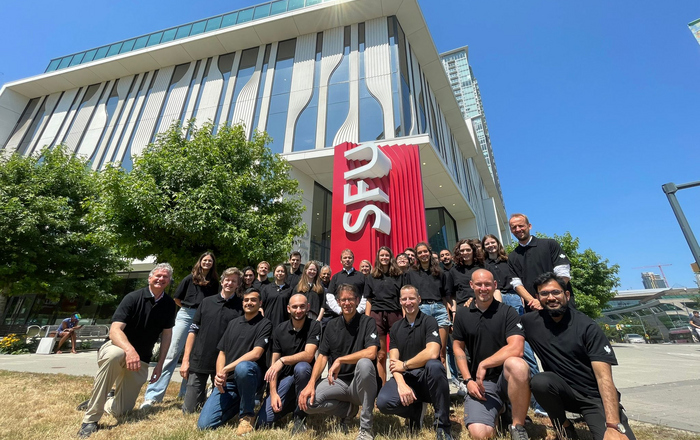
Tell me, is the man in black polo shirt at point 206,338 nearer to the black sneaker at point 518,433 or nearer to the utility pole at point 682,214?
the black sneaker at point 518,433

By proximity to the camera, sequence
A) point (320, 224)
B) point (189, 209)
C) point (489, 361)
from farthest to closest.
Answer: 1. point (320, 224)
2. point (189, 209)
3. point (489, 361)

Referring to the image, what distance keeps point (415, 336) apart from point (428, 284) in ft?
5.15

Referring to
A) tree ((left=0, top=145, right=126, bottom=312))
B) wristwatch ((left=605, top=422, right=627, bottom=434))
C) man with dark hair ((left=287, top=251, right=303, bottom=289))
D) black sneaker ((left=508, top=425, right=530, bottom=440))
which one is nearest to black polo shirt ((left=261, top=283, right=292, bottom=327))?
man with dark hair ((left=287, top=251, right=303, bottom=289))

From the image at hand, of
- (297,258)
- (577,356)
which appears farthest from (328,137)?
(577,356)

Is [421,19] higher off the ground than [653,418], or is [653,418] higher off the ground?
[421,19]

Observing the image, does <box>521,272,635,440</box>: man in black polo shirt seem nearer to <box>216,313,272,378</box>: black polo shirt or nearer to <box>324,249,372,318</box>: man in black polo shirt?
<box>324,249,372,318</box>: man in black polo shirt

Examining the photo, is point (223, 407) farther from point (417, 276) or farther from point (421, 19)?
point (421, 19)

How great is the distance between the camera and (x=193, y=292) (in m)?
4.77

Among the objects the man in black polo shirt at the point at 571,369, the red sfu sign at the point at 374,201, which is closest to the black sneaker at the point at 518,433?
the man in black polo shirt at the point at 571,369

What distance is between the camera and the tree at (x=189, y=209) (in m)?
8.19

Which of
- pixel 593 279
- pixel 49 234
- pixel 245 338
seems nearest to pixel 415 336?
pixel 245 338

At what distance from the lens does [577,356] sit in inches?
99.7

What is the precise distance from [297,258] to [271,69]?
57.3 feet

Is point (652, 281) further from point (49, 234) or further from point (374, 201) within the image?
point (49, 234)
